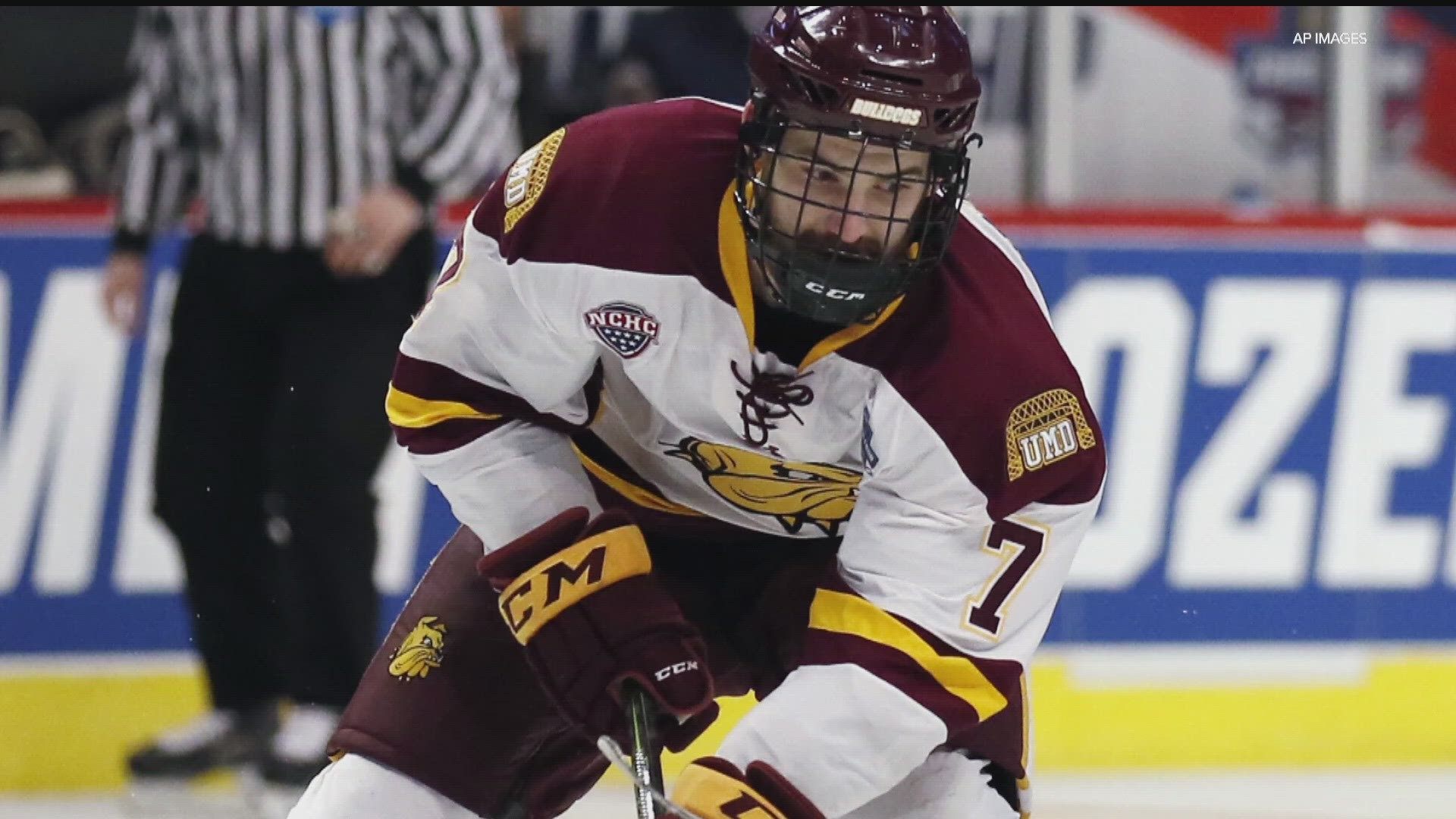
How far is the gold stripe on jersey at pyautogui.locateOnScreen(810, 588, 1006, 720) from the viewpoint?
204cm

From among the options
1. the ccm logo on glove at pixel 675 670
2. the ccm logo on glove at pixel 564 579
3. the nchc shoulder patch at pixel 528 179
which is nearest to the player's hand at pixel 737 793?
the ccm logo on glove at pixel 675 670

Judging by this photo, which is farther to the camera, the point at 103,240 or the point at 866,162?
the point at 103,240

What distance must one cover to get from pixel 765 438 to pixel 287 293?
1.84 metres

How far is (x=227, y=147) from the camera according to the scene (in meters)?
3.89

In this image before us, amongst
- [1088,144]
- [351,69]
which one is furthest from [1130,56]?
[351,69]

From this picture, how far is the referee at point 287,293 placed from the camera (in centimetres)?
375

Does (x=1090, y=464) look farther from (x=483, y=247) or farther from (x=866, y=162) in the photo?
(x=483, y=247)

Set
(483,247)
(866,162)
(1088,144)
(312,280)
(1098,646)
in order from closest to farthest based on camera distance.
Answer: (866,162) → (483,247) → (312,280) → (1098,646) → (1088,144)

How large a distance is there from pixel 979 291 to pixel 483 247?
1.64ft

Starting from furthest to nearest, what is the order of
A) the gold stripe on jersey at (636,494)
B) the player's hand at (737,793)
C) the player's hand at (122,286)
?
the player's hand at (122,286) → the gold stripe on jersey at (636,494) → the player's hand at (737,793)

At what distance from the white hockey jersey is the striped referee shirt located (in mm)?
1674

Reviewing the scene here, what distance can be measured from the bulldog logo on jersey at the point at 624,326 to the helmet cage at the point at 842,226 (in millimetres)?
155

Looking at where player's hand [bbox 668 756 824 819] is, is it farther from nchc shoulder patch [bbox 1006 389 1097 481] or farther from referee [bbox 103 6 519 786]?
referee [bbox 103 6 519 786]

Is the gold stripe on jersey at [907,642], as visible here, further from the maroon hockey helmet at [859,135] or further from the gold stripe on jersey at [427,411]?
the gold stripe on jersey at [427,411]
